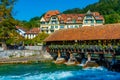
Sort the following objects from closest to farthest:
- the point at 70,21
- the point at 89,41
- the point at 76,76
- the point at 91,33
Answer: the point at 76,76 → the point at 89,41 → the point at 91,33 → the point at 70,21

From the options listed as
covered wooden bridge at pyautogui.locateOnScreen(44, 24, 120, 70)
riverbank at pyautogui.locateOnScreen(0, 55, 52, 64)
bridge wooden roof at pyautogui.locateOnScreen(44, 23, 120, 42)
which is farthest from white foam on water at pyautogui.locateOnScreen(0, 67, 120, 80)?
riverbank at pyautogui.locateOnScreen(0, 55, 52, 64)

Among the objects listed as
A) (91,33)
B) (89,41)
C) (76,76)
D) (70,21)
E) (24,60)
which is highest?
(70,21)

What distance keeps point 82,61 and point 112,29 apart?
6.04 meters

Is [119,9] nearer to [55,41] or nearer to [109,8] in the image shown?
[109,8]

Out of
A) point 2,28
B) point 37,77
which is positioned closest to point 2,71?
point 37,77

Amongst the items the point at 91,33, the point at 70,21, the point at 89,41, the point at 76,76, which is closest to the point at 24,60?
the point at 89,41

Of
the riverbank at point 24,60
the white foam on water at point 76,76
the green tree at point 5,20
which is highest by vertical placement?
the green tree at point 5,20

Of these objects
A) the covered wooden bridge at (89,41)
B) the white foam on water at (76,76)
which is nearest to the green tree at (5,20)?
the covered wooden bridge at (89,41)

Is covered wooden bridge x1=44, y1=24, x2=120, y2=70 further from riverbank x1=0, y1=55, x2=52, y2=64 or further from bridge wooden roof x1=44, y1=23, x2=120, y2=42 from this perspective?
riverbank x1=0, y1=55, x2=52, y2=64

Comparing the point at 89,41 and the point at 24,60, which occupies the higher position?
the point at 89,41

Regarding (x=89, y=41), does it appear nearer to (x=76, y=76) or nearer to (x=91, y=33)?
(x=91, y=33)

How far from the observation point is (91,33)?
40.8 m

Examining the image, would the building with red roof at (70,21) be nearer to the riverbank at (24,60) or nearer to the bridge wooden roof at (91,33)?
the bridge wooden roof at (91,33)

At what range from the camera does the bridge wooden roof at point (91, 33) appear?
36688 mm
